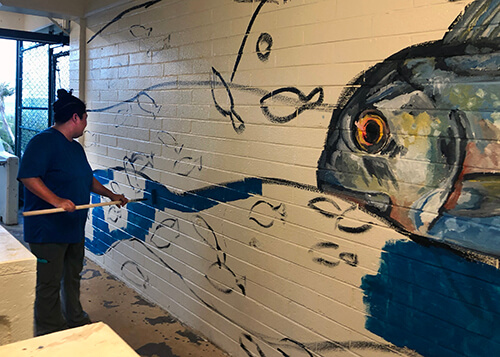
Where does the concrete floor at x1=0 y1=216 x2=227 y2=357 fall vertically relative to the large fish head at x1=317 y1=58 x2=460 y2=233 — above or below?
below

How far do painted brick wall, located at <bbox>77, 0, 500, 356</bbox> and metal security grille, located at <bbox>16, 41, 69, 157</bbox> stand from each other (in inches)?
125

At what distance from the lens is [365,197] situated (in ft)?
8.53

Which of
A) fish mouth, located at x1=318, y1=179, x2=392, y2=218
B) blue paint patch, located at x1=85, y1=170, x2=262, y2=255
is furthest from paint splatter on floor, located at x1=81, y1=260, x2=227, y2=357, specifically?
fish mouth, located at x1=318, y1=179, x2=392, y2=218

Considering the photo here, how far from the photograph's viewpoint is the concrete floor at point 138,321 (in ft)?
12.1

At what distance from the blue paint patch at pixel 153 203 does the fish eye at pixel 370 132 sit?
0.88 m

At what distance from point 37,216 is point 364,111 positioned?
2.53 meters

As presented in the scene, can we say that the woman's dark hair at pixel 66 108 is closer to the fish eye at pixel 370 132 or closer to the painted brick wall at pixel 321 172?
the painted brick wall at pixel 321 172

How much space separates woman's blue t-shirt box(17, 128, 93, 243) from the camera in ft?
11.7

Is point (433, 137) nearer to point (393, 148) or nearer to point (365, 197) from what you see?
point (393, 148)

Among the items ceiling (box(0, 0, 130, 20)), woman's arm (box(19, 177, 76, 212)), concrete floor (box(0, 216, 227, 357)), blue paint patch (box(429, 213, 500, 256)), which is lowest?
concrete floor (box(0, 216, 227, 357))

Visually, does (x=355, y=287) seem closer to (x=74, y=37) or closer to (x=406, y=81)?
(x=406, y=81)

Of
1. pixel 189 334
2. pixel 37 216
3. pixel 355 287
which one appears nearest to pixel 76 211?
pixel 37 216

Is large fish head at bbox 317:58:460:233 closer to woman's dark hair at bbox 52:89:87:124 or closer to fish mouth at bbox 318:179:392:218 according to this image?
fish mouth at bbox 318:179:392:218

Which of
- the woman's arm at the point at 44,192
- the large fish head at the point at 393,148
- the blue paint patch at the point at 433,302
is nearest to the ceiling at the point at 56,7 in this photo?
the woman's arm at the point at 44,192
